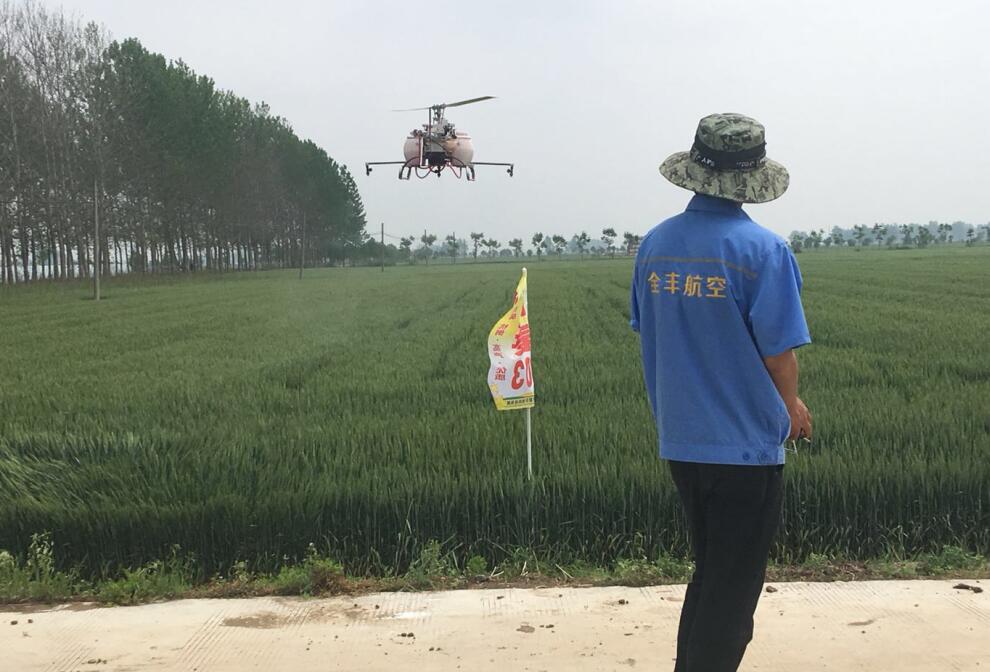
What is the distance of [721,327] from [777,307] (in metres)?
0.16

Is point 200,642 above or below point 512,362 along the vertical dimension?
below

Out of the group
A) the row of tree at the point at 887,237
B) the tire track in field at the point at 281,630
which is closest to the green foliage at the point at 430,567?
the tire track in field at the point at 281,630

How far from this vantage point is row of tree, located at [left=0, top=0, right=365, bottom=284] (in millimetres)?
39750

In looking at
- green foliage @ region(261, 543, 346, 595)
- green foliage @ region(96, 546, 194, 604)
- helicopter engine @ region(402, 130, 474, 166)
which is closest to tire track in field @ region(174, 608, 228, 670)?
green foliage @ region(261, 543, 346, 595)

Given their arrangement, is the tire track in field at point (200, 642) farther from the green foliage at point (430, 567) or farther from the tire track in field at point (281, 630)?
the green foliage at point (430, 567)

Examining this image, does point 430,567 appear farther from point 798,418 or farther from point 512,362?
point 798,418

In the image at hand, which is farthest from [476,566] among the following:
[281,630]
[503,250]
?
[503,250]

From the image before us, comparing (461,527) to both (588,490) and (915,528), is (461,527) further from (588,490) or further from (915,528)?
(915,528)

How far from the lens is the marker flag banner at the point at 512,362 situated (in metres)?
4.67

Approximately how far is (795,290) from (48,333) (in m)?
18.9

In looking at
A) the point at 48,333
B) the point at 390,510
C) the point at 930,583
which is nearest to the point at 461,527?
the point at 390,510

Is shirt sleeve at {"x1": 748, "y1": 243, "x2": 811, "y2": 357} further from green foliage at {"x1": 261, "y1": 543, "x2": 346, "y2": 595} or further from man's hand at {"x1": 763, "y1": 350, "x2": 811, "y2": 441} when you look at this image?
green foliage at {"x1": 261, "y1": 543, "x2": 346, "y2": 595}

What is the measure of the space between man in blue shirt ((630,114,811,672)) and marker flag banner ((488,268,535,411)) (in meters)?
2.23

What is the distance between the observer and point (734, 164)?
238 cm
